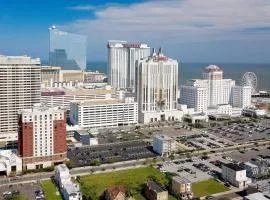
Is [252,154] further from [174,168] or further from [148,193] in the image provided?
[148,193]

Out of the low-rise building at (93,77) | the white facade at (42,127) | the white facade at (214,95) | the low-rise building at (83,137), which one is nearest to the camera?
the white facade at (42,127)

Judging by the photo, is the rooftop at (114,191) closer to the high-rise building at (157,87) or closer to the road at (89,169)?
the road at (89,169)

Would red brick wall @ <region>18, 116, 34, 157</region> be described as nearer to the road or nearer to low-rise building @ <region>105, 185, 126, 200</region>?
the road

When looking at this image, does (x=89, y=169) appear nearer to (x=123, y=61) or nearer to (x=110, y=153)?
(x=110, y=153)

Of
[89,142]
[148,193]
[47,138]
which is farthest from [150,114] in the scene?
[148,193]

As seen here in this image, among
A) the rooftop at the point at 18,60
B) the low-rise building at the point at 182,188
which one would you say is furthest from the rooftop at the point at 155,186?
the rooftop at the point at 18,60

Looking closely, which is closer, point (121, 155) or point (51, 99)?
point (121, 155)

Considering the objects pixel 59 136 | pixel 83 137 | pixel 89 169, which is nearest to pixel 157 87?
pixel 83 137
